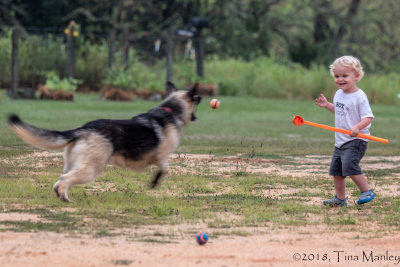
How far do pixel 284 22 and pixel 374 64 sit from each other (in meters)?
7.42

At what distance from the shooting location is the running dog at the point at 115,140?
24.1 feet

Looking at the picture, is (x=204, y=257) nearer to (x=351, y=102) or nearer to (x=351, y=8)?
(x=351, y=102)

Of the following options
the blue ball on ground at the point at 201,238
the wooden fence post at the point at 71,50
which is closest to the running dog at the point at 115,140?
the blue ball on ground at the point at 201,238

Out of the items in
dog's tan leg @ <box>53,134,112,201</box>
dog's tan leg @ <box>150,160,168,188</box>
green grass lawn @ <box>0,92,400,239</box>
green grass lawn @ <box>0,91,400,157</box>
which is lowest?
green grass lawn @ <box>0,91,400,157</box>

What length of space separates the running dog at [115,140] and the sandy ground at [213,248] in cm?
80

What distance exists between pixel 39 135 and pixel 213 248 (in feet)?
8.12

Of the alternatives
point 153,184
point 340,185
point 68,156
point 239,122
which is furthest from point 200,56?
point 68,156

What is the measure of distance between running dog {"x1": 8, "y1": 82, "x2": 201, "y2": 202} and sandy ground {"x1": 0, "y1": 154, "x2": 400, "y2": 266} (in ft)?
2.64

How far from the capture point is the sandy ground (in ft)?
17.4

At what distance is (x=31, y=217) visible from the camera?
676 cm

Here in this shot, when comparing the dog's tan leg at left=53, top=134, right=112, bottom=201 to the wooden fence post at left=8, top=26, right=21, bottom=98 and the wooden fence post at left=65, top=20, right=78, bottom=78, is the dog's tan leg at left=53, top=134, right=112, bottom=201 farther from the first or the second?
the wooden fence post at left=65, top=20, right=78, bottom=78

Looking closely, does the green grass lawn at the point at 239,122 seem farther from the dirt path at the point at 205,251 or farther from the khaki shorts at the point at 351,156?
the dirt path at the point at 205,251

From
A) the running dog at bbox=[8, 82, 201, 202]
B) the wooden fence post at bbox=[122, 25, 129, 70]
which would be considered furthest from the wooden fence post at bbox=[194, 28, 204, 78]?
the running dog at bbox=[8, 82, 201, 202]

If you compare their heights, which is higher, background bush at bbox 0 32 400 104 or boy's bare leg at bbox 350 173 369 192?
boy's bare leg at bbox 350 173 369 192
